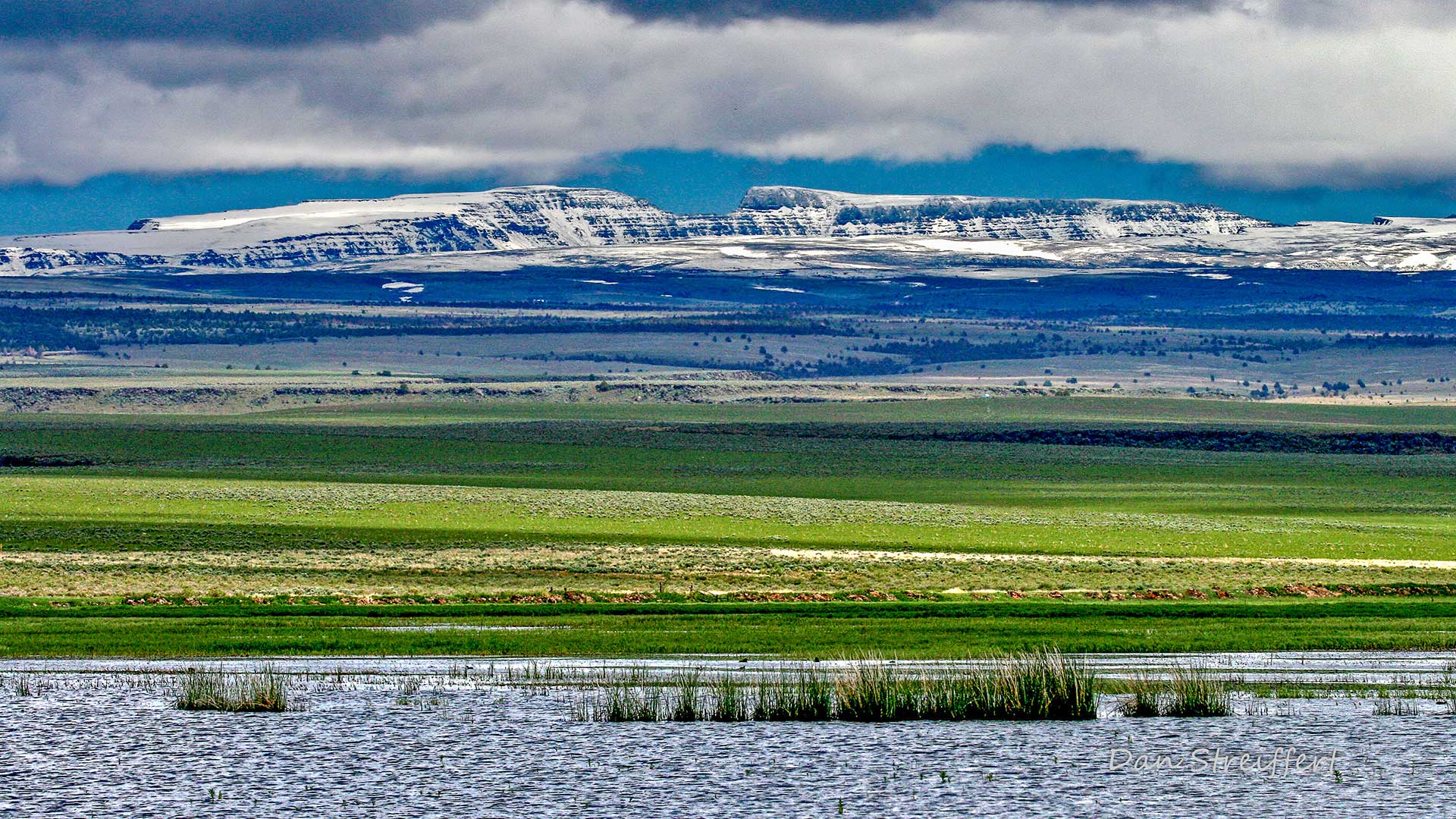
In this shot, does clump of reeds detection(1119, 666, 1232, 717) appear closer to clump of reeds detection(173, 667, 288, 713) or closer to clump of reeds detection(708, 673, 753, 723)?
clump of reeds detection(708, 673, 753, 723)

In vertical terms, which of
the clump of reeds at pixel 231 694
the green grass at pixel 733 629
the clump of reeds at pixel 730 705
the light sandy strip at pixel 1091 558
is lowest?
the light sandy strip at pixel 1091 558

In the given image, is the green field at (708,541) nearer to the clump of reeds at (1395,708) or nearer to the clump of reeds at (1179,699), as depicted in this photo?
the clump of reeds at (1179,699)

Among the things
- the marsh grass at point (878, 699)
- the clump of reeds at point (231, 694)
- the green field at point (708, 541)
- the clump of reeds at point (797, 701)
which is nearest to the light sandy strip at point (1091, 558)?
the green field at point (708, 541)

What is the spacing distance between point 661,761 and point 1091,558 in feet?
123

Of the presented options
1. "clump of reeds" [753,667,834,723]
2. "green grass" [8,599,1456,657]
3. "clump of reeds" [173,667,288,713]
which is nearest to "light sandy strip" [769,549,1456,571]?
"green grass" [8,599,1456,657]

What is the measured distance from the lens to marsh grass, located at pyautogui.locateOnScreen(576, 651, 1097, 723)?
26781 millimetres

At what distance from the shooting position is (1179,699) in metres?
27.0

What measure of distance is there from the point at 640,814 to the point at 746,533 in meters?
45.7

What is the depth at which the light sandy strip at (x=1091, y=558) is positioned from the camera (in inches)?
2277

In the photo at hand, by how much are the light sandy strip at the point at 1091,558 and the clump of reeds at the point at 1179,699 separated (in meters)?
29.5

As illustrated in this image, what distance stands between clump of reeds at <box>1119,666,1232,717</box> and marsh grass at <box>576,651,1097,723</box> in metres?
0.63

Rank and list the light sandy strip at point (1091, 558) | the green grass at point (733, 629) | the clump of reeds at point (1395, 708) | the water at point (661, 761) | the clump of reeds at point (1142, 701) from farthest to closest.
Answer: the light sandy strip at point (1091, 558), the green grass at point (733, 629), the clump of reeds at point (1142, 701), the clump of reeds at point (1395, 708), the water at point (661, 761)

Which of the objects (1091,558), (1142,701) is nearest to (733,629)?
(1142,701)

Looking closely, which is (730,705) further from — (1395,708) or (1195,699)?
(1395,708)
